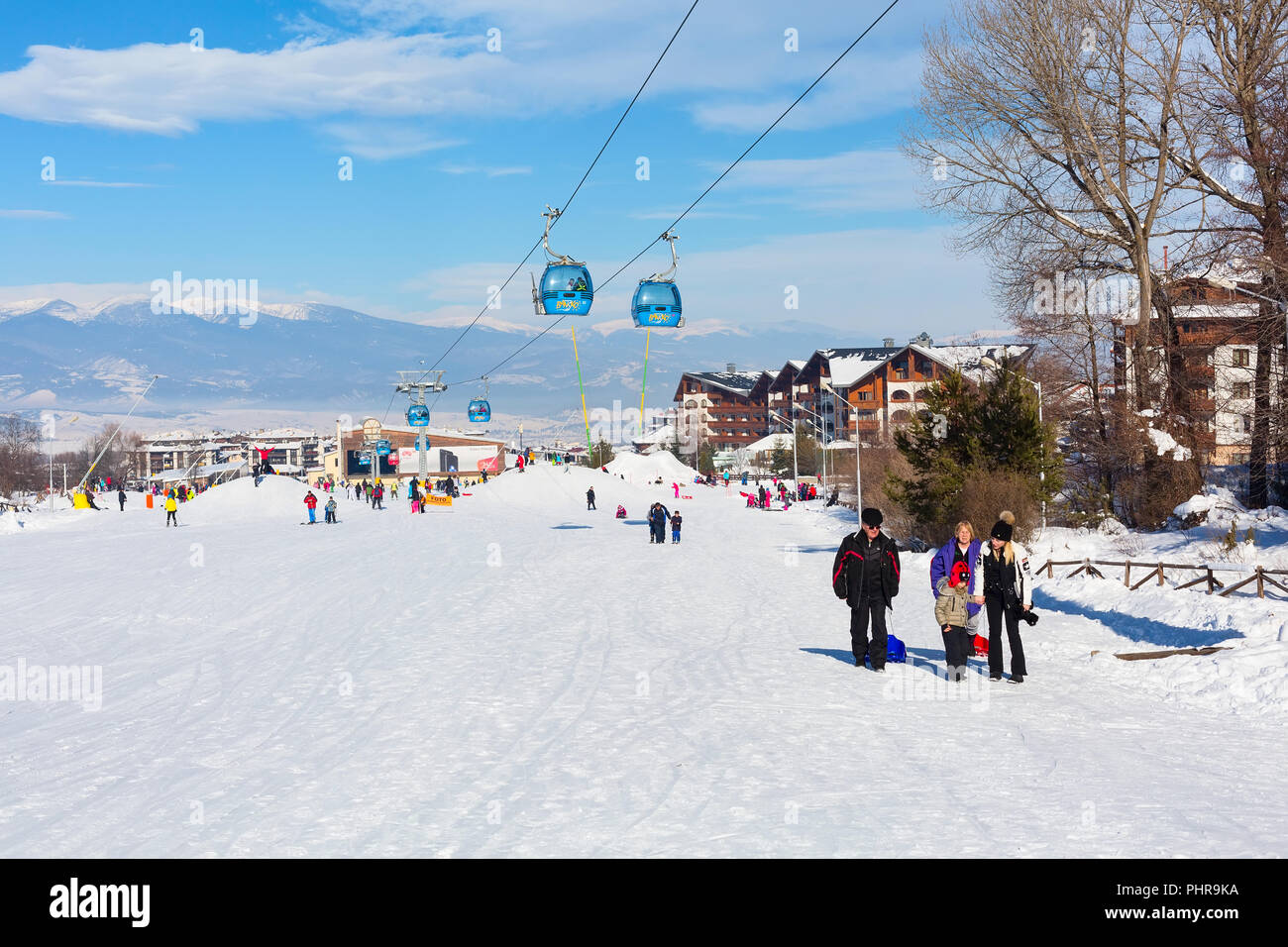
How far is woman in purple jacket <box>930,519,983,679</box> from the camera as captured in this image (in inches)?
465

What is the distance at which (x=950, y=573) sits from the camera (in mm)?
11828

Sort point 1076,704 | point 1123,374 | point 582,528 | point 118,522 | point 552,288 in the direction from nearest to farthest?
point 1076,704, point 552,288, point 1123,374, point 582,528, point 118,522

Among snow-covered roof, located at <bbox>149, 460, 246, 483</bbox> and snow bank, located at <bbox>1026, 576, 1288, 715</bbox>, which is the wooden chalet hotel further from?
snow-covered roof, located at <bbox>149, 460, 246, 483</bbox>

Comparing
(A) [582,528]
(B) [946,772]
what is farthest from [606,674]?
(A) [582,528]

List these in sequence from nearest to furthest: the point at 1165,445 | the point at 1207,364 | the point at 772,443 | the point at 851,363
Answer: the point at 1165,445, the point at 1207,364, the point at 851,363, the point at 772,443

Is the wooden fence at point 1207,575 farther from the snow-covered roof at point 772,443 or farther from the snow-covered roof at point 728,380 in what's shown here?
the snow-covered roof at point 728,380

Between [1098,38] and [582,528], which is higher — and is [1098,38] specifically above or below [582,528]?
above

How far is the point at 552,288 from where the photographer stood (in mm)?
25141

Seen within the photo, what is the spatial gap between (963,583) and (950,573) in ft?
0.59

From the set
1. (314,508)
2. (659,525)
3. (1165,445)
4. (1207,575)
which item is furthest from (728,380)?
(1207,575)

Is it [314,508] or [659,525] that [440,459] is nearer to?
[314,508]

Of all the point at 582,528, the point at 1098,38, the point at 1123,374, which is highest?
the point at 1098,38
